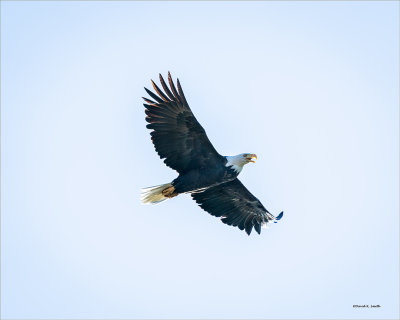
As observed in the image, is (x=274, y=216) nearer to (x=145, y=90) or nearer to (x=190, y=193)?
(x=190, y=193)

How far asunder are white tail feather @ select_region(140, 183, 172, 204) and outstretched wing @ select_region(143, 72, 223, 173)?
0.69 m

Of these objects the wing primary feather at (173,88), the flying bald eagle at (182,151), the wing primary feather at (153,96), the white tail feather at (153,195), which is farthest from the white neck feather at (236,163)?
the wing primary feather at (153,96)

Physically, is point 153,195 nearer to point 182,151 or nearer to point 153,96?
point 182,151

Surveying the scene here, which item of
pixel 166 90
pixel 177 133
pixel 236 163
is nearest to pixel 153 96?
pixel 166 90

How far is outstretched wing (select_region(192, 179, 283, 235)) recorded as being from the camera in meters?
17.4

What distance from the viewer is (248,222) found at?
1784 centimetres

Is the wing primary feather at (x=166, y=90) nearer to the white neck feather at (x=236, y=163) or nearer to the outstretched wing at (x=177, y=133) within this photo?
the outstretched wing at (x=177, y=133)

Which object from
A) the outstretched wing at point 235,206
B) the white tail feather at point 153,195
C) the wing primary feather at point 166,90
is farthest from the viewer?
the outstretched wing at point 235,206

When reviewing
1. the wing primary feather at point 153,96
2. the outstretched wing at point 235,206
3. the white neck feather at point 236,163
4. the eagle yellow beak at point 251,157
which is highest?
the wing primary feather at point 153,96

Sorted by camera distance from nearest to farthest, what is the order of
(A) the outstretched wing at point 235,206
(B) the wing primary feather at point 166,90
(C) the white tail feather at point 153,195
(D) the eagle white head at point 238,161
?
(B) the wing primary feather at point 166,90 → (D) the eagle white head at point 238,161 → (C) the white tail feather at point 153,195 → (A) the outstretched wing at point 235,206

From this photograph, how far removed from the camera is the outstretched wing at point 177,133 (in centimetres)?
1579

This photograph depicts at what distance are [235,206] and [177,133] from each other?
258cm

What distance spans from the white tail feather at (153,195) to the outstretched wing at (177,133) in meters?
0.69

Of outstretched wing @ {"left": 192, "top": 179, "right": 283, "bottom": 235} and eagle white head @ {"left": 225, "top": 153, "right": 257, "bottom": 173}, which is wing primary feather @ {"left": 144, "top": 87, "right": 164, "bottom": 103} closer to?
eagle white head @ {"left": 225, "top": 153, "right": 257, "bottom": 173}
